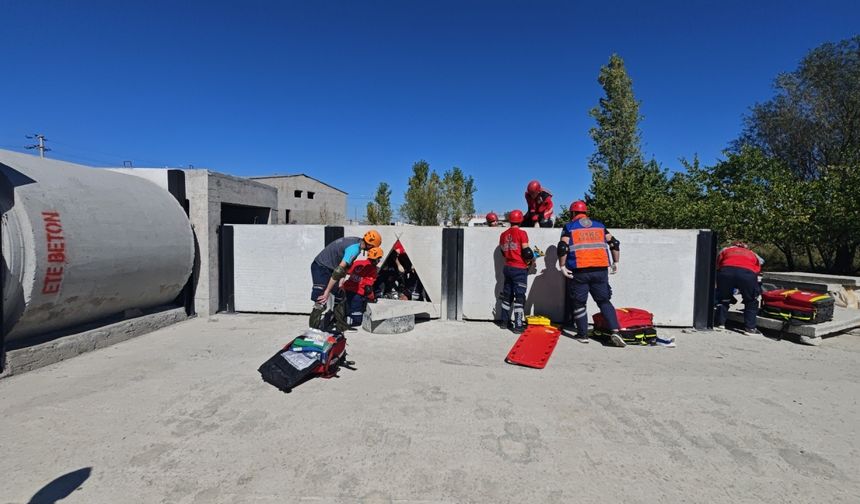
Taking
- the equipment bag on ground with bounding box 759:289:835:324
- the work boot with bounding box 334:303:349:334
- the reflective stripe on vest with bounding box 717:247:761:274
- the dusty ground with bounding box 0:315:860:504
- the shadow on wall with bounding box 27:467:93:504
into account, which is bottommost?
the shadow on wall with bounding box 27:467:93:504

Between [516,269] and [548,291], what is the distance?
3.32ft

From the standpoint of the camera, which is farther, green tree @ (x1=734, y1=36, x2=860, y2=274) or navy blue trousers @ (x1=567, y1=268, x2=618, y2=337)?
green tree @ (x1=734, y1=36, x2=860, y2=274)

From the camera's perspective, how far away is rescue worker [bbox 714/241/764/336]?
5.89m

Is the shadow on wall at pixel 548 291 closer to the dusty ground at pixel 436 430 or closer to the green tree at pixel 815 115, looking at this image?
the dusty ground at pixel 436 430

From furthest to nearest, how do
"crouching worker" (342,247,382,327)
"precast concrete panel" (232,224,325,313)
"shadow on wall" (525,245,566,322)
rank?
"precast concrete panel" (232,224,325,313) → "shadow on wall" (525,245,566,322) → "crouching worker" (342,247,382,327)

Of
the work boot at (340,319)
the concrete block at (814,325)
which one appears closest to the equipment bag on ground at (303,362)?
the work boot at (340,319)

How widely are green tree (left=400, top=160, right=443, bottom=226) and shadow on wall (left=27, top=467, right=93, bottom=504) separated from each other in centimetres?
2868

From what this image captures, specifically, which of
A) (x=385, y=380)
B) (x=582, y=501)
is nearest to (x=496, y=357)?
(x=385, y=380)

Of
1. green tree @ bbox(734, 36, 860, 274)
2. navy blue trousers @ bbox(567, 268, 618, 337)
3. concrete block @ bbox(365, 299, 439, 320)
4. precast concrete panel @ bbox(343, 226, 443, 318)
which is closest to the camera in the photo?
navy blue trousers @ bbox(567, 268, 618, 337)

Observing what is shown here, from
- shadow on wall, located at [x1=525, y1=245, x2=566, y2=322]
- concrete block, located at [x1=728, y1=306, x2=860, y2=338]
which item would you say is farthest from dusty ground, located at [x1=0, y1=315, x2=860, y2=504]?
shadow on wall, located at [x1=525, y1=245, x2=566, y2=322]

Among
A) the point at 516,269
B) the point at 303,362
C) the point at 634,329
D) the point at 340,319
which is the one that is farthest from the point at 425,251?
the point at 634,329

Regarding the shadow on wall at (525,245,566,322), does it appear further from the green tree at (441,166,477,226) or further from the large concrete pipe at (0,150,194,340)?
the green tree at (441,166,477,226)

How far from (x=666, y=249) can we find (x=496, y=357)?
141 inches

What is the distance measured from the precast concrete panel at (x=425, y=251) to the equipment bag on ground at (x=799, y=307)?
5.10 m
